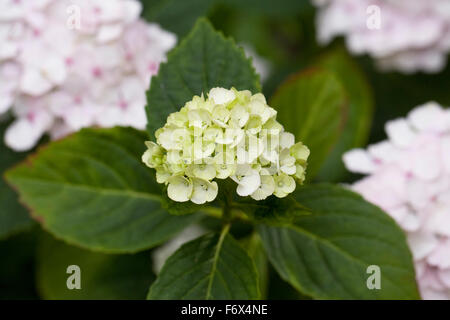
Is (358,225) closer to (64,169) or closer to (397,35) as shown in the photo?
(64,169)

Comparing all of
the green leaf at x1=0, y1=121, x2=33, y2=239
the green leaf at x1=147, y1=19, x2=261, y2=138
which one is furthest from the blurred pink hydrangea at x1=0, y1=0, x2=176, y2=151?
the green leaf at x1=147, y1=19, x2=261, y2=138

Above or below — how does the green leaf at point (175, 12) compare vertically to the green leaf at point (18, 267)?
above

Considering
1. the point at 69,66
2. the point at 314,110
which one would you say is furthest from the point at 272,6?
the point at 69,66

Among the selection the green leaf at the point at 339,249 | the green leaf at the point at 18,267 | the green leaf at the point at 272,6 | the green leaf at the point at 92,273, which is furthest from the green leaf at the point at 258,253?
the green leaf at the point at 272,6

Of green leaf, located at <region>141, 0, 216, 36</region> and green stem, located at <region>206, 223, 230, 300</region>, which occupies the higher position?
green leaf, located at <region>141, 0, 216, 36</region>

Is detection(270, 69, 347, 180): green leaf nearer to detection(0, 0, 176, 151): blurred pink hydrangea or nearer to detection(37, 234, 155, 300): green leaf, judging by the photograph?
detection(0, 0, 176, 151): blurred pink hydrangea

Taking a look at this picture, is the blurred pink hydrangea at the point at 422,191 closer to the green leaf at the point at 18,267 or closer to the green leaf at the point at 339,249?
the green leaf at the point at 339,249

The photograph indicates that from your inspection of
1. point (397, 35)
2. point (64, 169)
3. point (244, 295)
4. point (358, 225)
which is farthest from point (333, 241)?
point (397, 35)
